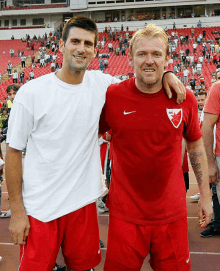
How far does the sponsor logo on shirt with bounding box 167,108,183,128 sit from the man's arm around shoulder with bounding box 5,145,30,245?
0.99 meters

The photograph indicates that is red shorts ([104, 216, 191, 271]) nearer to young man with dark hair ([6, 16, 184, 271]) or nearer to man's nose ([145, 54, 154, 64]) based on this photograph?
young man with dark hair ([6, 16, 184, 271])

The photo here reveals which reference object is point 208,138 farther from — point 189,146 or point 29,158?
point 29,158

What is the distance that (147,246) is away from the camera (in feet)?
6.99

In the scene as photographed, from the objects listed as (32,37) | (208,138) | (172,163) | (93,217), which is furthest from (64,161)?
(32,37)

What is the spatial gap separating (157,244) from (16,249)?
2387mm

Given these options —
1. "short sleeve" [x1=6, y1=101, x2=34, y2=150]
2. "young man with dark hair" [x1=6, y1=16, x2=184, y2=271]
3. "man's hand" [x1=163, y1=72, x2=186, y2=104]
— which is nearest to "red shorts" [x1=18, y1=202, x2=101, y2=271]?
"young man with dark hair" [x1=6, y1=16, x2=184, y2=271]

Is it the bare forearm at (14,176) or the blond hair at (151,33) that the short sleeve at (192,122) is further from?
the bare forearm at (14,176)

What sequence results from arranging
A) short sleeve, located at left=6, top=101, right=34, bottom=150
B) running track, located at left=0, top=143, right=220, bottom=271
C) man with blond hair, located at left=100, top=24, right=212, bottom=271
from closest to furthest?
short sleeve, located at left=6, top=101, right=34, bottom=150 < man with blond hair, located at left=100, top=24, right=212, bottom=271 < running track, located at left=0, top=143, right=220, bottom=271

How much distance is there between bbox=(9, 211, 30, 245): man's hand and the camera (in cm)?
199

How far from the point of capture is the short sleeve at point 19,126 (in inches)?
76.0

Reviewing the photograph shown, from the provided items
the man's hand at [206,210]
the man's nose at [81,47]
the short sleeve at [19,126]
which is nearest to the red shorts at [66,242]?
the short sleeve at [19,126]

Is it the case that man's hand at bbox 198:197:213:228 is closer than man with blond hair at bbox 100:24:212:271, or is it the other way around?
man with blond hair at bbox 100:24:212:271

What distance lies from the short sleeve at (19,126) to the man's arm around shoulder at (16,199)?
0.20 ft

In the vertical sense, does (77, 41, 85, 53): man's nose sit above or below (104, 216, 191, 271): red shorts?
above
